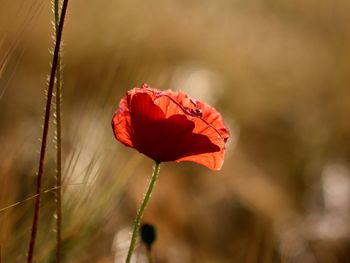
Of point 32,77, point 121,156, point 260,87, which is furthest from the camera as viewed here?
point 260,87

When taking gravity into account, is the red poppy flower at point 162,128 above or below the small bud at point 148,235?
above

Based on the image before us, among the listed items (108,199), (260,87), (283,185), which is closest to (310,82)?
(260,87)

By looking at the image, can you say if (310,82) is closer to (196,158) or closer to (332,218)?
(332,218)

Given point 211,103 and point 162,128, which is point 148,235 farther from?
point 211,103

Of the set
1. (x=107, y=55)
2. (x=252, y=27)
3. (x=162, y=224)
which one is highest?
(x=252, y=27)

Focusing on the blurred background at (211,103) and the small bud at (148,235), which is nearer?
the small bud at (148,235)

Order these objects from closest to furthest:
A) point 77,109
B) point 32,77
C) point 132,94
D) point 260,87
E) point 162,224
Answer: point 132,94 < point 162,224 < point 77,109 < point 32,77 < point 260,87
